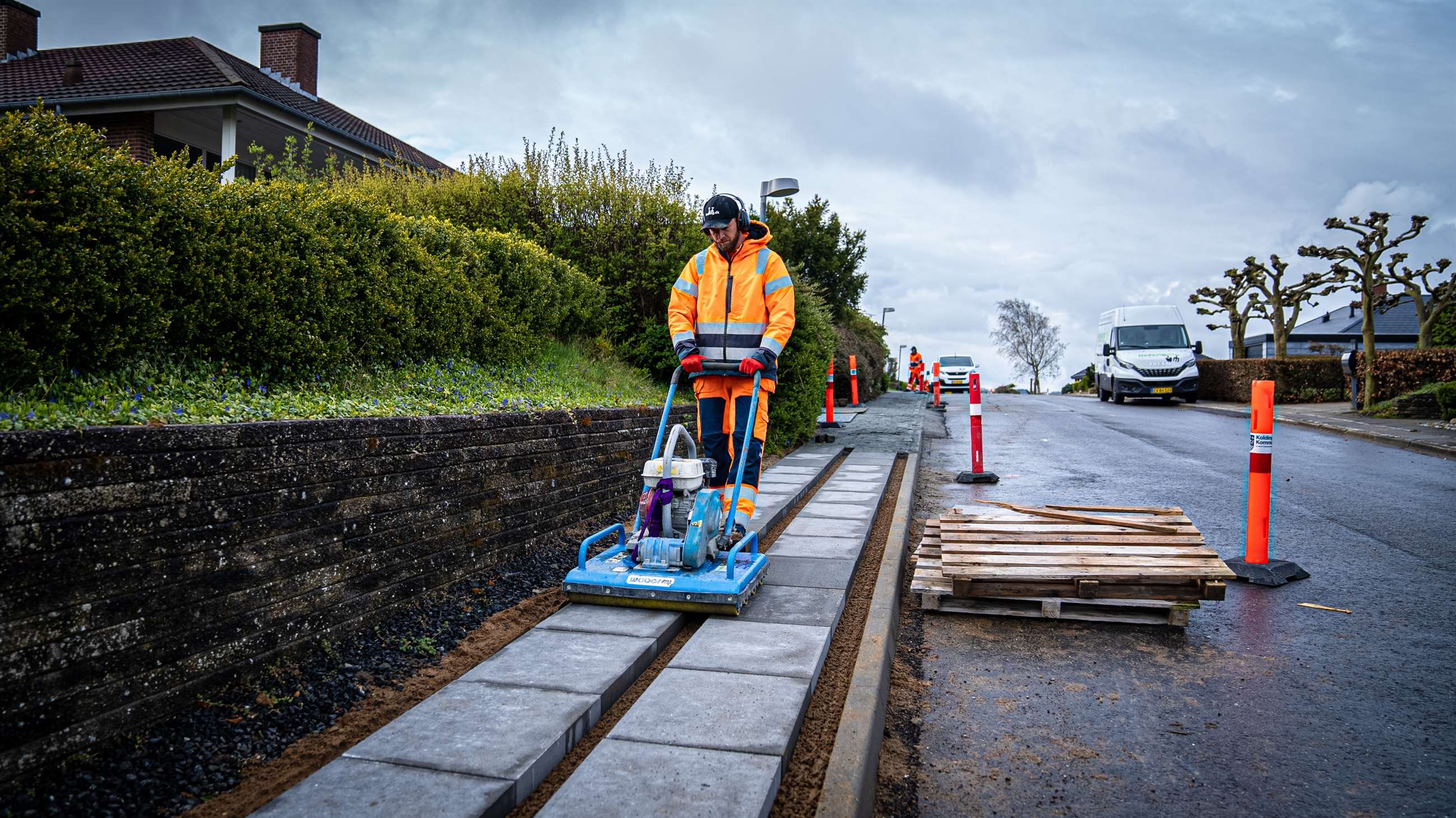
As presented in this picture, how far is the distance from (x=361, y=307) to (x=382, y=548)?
6.63 ft

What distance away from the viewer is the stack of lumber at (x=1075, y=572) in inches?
177

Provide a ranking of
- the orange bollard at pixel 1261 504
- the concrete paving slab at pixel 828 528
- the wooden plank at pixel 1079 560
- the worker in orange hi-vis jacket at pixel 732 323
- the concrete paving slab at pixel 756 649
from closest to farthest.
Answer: the concrete paving slab at pixel 756 649 → the wooden plank at pixel 1079 560 → the worker in orange hi-vis jacket at pixel 732 323 → the orange bollard at pixel 1261 504 → the concrete paving slab at pixel 828 528

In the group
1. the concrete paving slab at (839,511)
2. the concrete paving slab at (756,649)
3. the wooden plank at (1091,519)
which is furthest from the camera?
the concrete paving slab at (839,511)

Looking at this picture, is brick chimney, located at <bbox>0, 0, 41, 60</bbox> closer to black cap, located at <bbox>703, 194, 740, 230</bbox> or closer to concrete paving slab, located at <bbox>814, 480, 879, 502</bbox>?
concrete paving slab, located at <bbox>814, 480, 879, 502</bbox>

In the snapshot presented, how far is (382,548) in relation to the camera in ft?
12.6

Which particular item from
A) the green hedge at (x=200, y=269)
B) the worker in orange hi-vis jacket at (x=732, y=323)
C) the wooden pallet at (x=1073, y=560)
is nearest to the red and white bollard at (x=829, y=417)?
the green hedge at (x=200, y=269)

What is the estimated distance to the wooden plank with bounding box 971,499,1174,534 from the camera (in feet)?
17.3

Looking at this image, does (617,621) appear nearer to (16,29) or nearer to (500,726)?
(500,726)

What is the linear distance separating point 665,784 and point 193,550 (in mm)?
1789

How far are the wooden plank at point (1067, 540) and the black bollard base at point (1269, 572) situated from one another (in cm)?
60

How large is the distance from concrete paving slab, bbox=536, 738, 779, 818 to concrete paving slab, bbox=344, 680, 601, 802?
0.16 meters

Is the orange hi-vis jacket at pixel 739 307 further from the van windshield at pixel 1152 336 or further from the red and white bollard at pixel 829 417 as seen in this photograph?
the van windshield at pixel 1152 336

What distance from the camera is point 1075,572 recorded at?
4613 millimetres

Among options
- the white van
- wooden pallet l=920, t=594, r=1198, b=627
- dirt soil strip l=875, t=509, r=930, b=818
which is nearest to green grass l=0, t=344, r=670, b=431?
dirt soil strip l=875, t=509, r=930, b=818
